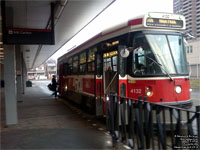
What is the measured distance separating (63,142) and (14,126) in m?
2.93

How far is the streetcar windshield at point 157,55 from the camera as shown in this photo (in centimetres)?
605

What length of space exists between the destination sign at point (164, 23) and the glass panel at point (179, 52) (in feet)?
1.08

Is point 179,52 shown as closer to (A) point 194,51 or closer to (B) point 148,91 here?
(B) point 148,91

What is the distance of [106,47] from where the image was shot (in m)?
7.55

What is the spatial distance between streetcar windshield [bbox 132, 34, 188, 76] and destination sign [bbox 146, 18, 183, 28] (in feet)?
0.96

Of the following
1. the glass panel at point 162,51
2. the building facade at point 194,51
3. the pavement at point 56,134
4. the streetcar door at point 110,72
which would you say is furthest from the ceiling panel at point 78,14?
the pavement at point 56,134

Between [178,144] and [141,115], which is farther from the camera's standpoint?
[141,115]

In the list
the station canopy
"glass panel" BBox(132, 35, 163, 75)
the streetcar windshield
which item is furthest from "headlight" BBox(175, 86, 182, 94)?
the station canopy

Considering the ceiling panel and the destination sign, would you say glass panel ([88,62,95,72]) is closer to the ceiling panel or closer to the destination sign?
the ceiling panel

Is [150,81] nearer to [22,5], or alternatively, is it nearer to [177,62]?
[177,62]

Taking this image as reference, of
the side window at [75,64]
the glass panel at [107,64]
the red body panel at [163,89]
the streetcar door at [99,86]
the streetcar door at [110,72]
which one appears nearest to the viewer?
the red body panel at [163,89]

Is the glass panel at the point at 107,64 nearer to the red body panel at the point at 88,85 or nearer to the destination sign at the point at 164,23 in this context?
the red body panel at the point at 88,85

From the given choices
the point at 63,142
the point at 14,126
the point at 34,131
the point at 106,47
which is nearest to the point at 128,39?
the point at 106,47

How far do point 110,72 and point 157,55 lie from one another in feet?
6.15
